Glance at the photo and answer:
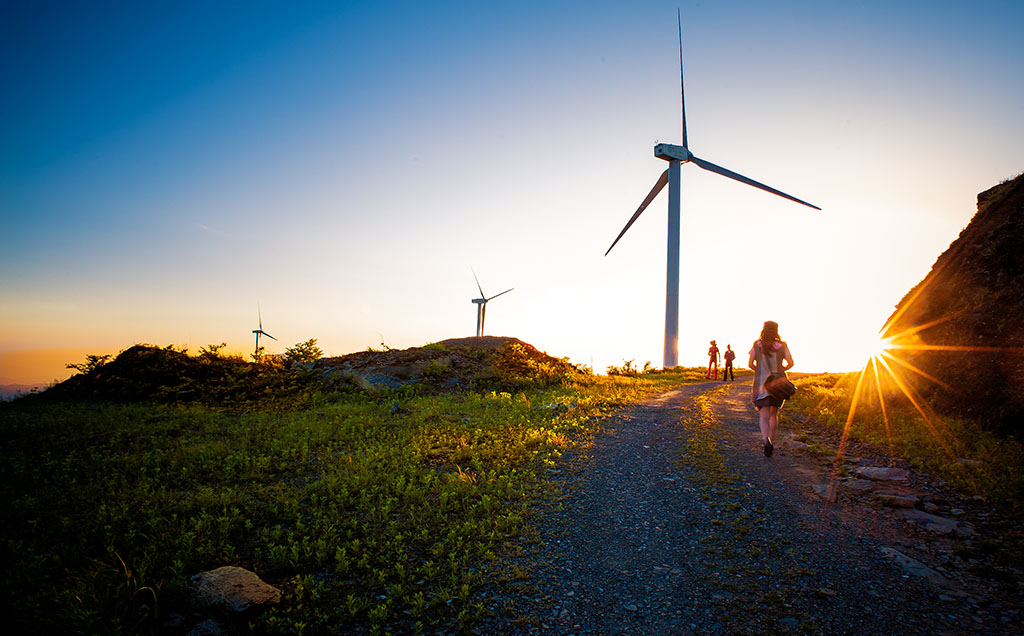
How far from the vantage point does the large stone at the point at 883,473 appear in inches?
314

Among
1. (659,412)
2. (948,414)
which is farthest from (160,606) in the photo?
(948,414)

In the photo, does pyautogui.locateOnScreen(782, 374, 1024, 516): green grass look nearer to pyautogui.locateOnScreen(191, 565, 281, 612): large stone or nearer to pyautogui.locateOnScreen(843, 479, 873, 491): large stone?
pyautogui.locateOnScreen(843, 479, 873, 491): large stone

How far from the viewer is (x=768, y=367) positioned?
9.95m

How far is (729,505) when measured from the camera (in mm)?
7059

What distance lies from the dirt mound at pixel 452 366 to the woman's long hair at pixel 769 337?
11059 mm

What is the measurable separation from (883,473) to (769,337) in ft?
10.6

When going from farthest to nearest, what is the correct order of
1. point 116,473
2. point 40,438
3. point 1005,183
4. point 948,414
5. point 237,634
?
point 1005,183 < point 40,438 < point 948,414 < point 116,473 < point 237,634

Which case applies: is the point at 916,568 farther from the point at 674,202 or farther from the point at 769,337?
the point at 674,202

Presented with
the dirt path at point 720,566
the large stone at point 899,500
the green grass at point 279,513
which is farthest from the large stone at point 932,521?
the green grass at point 279,513

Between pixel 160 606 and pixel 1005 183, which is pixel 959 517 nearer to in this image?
pixel 160 606

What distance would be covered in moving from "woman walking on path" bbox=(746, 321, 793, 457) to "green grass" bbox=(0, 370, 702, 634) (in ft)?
13.4

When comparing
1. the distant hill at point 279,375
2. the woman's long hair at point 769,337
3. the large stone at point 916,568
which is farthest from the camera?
the distant hill at point 279,375

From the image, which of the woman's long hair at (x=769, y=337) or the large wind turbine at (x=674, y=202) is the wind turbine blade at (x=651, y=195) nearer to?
the large wind turbine at (x=674, y=202)

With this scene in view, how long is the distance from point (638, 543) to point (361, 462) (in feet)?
18.7
